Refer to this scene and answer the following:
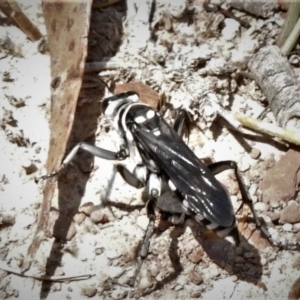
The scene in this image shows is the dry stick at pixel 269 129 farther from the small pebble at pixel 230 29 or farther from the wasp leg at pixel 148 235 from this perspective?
the wasp leg at pixel 148 235

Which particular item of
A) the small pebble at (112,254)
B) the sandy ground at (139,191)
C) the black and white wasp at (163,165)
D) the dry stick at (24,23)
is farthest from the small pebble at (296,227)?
the dry stick at (24,23)

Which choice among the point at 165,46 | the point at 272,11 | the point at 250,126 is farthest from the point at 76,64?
the point at 272,11

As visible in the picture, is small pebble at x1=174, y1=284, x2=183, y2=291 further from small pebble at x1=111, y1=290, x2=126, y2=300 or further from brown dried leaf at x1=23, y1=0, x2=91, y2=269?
brown dried leaf at x1=23, y1=0, x2=91, y2=269

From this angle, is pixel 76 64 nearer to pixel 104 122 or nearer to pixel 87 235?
pixel 104 122

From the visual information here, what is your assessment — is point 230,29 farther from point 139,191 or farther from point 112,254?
point 112,254

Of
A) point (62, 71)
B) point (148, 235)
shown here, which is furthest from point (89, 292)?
point (62, 71)
